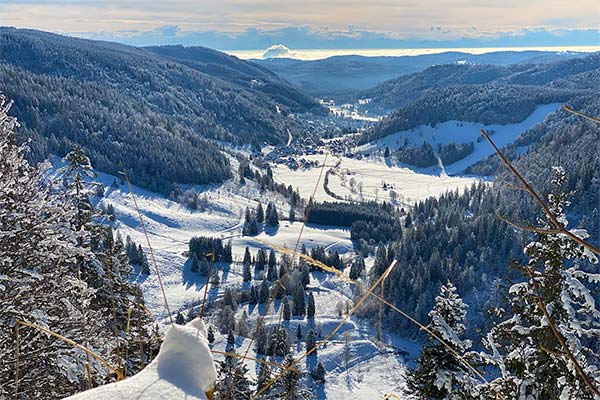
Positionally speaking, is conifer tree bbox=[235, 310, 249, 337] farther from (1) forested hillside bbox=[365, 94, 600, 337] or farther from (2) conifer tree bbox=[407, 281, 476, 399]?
(2) conifer tree bbox=[407, 281, 476, 399]

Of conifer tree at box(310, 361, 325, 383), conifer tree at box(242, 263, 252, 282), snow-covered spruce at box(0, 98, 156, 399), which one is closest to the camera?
snow-covered spruce at box(0, 98, 156, 399)

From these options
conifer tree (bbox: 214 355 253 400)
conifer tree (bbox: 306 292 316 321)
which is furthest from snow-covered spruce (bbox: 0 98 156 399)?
conifer tree (bbox: 306 292 316 321)

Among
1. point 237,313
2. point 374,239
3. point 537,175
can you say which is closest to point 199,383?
point 237,313

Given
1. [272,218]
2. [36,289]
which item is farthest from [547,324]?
[272,218]

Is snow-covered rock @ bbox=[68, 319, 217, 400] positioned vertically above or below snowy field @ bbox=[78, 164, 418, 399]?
above

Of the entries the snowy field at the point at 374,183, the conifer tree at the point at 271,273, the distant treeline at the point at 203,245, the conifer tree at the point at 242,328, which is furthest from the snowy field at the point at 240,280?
the snowy field at the point at 374,183

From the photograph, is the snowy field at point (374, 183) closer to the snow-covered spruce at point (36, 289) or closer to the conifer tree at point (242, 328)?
the conifer tree at point (242, 328)

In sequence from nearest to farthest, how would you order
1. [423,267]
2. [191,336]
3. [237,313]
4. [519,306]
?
[191,336] < [519,306] < [237,313] < [423,267]

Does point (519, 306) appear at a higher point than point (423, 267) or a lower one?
higher

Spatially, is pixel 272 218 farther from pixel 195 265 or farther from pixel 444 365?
pixel 444 365

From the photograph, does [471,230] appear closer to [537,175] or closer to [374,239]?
[374,239]
